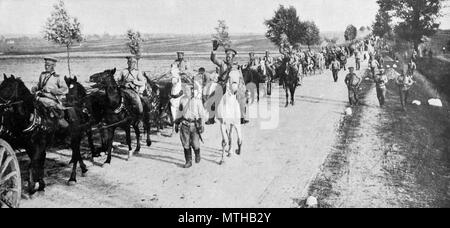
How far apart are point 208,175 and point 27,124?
12.0ft

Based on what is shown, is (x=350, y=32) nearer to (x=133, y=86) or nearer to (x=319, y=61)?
(x=319, y=61)

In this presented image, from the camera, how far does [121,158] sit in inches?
379

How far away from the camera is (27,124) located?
669 cm

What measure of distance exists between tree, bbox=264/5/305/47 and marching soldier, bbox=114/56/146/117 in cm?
3620

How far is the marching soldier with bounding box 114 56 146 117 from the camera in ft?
31.6

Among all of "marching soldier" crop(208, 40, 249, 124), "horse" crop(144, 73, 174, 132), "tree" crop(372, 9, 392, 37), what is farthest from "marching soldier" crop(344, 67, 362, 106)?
"tree" crop(372, 9, 392, 37)

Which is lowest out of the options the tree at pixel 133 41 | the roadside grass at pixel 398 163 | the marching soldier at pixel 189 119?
the roadside grass at pixel 398 163

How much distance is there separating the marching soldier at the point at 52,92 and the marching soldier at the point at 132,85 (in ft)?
5.96

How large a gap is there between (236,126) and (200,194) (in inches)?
101

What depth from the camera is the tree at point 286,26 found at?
46.0 metres

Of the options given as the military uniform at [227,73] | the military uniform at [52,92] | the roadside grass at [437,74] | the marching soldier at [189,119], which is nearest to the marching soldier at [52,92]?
the military uniform at [52,92]

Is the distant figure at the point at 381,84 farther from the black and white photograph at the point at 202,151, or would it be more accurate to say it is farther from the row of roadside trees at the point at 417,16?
the row of roadside trees at the point at 417,16
